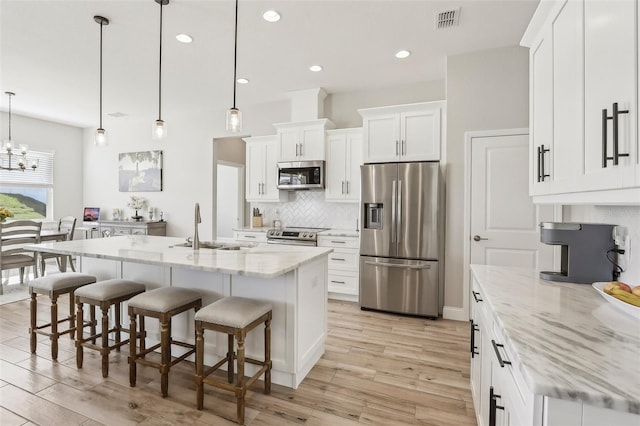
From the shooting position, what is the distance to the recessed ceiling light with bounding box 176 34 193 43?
3.20m

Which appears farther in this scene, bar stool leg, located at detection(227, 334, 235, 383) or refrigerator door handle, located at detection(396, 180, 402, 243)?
refrigerator door handle, located at detection(396, 180, 402, 243)

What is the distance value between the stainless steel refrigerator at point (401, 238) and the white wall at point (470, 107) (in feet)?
0.56

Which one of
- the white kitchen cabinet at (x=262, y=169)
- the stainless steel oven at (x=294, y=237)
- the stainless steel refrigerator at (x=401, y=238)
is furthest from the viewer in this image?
the white kitchen cabinet at (x=262, y=169)

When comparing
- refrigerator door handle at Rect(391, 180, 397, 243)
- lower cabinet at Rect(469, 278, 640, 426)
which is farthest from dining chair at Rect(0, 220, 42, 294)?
lower cabinet at Rect(469, 278, 640, 426)

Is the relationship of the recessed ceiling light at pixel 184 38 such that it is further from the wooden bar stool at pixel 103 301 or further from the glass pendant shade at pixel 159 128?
the wooden bar stool at pixel 103 301

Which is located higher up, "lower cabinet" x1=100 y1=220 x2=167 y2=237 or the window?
the window

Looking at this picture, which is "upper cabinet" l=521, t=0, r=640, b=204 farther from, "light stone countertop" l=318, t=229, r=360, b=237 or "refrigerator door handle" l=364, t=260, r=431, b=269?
"light stone countertop" l=318, t=229, r=360, b=237

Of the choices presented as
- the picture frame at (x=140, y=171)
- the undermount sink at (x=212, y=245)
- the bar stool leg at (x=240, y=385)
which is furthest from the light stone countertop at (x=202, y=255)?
the picture frame at (x=140, y=171)

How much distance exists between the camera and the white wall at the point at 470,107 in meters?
3.36

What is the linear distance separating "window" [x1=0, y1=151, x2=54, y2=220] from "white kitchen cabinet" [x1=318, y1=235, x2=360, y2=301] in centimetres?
601

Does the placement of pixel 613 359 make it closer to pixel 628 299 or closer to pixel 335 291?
pixel 628 299

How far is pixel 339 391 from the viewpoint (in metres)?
2.20

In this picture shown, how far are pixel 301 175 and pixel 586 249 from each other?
3.47 meters

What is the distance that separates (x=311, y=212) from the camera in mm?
5031
